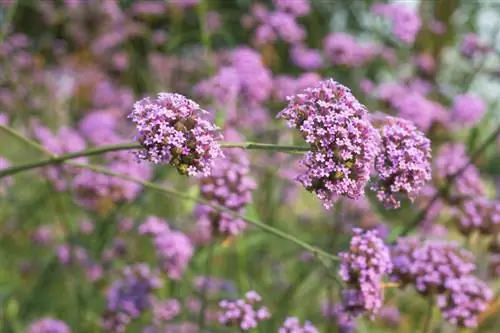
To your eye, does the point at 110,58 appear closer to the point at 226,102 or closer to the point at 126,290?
the point at 226,102

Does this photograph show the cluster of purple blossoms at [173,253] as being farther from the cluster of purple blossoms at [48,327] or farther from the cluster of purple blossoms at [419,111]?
the cluster of purple blossoms at [419,111]

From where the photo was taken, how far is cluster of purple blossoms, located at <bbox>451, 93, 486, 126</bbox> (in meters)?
3.47

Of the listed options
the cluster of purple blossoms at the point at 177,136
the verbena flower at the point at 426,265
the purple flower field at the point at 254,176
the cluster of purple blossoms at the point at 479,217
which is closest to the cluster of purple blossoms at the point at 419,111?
the purple flower field at the point at 254,176

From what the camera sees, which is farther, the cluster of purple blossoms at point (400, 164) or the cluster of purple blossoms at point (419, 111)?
the cluster of purple blossoms at point (419, 111)

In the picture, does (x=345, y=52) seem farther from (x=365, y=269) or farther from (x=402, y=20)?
(x=365, y=269)

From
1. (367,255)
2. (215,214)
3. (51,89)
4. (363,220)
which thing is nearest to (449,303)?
(367,255)

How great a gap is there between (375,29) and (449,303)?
2.31 metres

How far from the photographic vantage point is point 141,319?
295 centimetres

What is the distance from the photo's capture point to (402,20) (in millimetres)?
3598

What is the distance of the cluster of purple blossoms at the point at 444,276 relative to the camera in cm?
202

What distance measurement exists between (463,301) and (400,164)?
713mm

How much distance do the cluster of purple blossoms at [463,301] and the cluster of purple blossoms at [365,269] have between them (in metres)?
0.37

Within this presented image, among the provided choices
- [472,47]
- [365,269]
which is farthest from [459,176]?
[365,269]

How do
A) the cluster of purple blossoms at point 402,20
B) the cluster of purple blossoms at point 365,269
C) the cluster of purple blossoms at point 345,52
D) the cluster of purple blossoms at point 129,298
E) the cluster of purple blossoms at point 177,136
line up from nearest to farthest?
the cluster of purple blossoms at point 177,136
the cluster of purple blossoms at point 365,269
the cluster of purple blossoms at point 129,298
the cluster of purple blossoms at point 345,52
the cluster of purple blossoms at point 402,20
